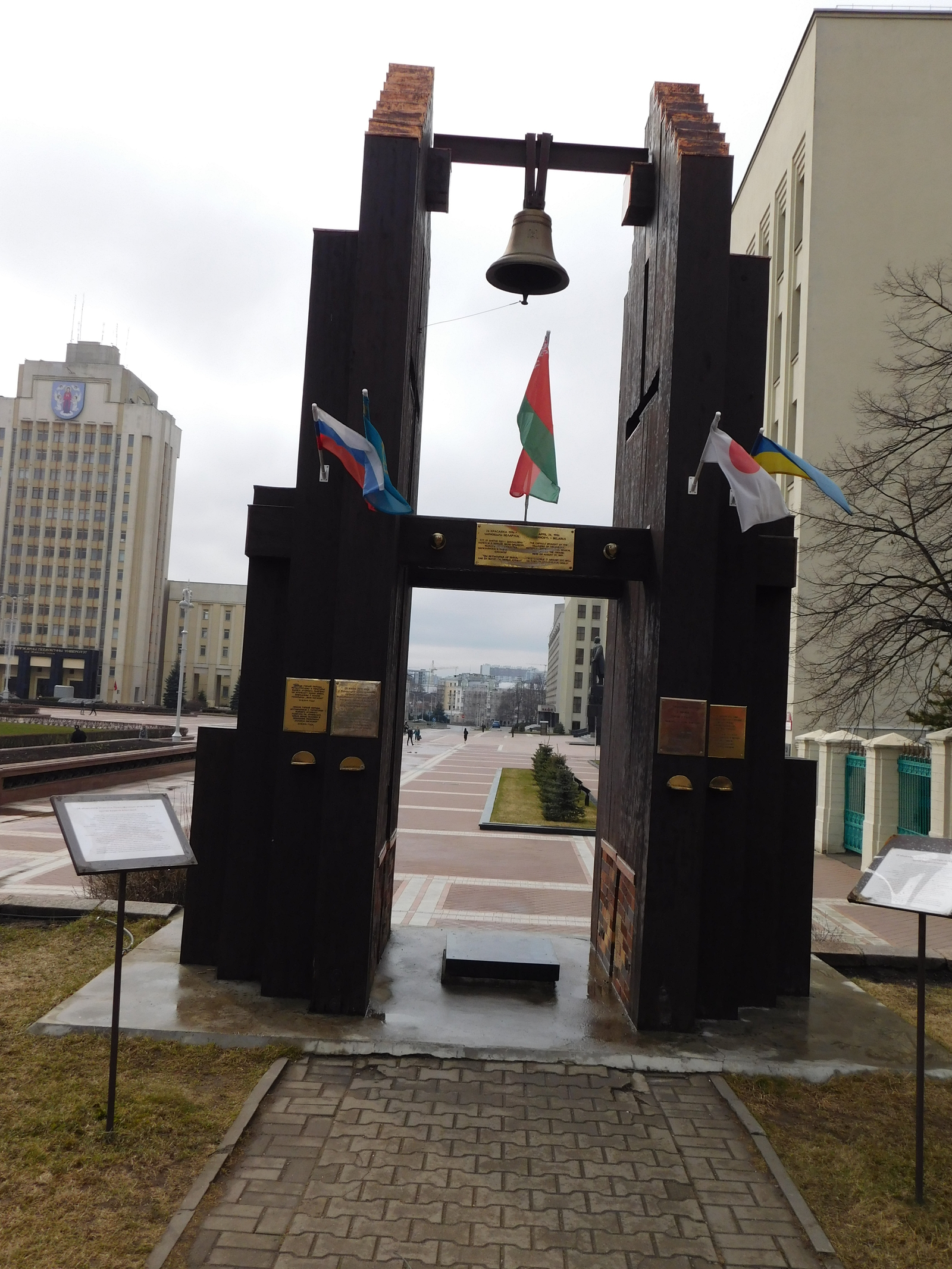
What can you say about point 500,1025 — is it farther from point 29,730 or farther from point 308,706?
point 29,730

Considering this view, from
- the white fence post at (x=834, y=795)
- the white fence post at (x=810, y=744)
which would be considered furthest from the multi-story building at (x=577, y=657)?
the white fence post at (x=834, y=795)

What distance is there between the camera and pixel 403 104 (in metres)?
7.02

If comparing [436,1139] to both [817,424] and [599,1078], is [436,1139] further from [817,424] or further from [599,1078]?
[817,424]

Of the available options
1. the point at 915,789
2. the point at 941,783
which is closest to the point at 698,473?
the point at 941,783

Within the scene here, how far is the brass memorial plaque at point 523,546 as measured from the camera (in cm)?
697

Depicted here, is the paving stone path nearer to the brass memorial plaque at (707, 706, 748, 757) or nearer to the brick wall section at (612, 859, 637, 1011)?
the brick wall section at (612, 859, 637, 1011)

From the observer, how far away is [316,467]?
687cm

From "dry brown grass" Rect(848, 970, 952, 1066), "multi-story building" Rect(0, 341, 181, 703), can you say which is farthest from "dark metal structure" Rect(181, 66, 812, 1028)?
"multi-story building" Rect(0, 341, 181, 703)

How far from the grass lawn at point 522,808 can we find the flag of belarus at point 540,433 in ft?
44.4

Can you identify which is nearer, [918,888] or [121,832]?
[918,888]

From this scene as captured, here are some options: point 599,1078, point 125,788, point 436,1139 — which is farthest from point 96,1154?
point 125,788

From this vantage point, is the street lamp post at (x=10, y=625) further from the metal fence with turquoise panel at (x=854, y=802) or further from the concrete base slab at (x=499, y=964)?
the concrete base slab at (x=499, y=964)

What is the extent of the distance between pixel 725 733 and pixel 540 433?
2848 millimetres

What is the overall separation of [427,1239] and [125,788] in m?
22.3
